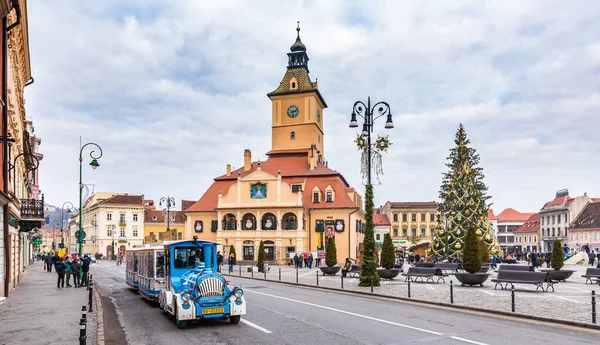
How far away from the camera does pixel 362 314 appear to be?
54.6 ft

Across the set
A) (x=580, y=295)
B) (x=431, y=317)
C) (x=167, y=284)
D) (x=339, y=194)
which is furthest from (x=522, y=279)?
(x=339, y=194)

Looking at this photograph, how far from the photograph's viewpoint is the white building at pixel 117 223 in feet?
330

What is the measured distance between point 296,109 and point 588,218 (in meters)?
50.3

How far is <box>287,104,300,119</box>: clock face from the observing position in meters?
77.3

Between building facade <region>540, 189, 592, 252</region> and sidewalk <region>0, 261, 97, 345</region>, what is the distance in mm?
87403

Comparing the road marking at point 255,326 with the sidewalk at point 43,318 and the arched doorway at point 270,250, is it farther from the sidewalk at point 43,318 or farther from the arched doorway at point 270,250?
the arched doorway at point 270,250

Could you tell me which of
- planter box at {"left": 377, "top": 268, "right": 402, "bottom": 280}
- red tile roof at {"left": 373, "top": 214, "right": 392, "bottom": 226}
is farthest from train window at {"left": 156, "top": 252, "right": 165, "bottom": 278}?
red tile roof at {"left": 373, "top": 214, "right": 392, "bottom": 226}

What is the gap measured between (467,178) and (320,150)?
34311 mm

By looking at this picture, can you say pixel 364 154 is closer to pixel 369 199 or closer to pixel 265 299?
pixel 369 199

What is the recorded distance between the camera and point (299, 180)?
67.6 m

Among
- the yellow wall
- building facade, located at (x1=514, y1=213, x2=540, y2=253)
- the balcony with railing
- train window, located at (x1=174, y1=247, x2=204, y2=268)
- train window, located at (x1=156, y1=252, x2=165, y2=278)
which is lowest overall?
building facade, located at (x1=514, y1=213, x2=540, y2=253)

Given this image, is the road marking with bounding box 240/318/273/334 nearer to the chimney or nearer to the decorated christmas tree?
the decorated christmas tree

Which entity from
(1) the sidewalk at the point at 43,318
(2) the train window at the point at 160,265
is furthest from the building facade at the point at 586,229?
(1) the sidewalk at the point at 43,318

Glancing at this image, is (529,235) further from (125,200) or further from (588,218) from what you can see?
(125,200)
